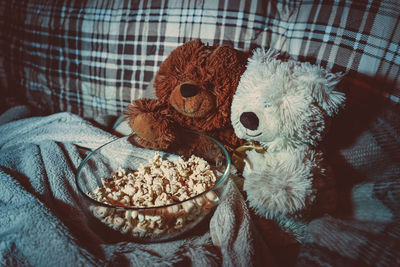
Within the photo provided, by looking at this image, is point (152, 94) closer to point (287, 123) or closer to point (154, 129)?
point (154, 129)

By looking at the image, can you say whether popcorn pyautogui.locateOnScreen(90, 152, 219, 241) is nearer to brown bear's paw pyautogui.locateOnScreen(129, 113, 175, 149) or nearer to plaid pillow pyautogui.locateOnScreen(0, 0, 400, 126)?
brown bear's paw pyautogui.locateOnScreen(129, 113, 175, 149)

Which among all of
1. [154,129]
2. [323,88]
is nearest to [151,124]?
[154,129]

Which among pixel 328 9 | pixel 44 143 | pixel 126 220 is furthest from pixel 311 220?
pixel 44 143

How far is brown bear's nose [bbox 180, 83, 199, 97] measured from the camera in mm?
599

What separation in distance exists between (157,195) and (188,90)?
24 centimetres

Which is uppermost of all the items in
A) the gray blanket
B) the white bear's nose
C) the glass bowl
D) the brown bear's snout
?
the brown bear's snout

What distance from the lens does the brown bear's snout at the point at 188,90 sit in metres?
0.60

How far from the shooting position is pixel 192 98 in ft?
1.99

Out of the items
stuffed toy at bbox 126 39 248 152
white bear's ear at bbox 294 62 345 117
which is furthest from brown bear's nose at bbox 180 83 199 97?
white bear's ear at bbox 294 62 345 117

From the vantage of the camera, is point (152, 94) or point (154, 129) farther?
point (152, 94)

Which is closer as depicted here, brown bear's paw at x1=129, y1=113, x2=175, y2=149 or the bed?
the bed

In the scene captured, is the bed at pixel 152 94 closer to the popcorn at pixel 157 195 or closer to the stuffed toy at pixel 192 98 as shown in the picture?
the popcorn at pixel 157 195

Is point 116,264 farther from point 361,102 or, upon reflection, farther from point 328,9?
point 328,9

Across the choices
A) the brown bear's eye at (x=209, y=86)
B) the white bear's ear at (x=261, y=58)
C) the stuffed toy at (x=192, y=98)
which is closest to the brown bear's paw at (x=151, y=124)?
the stuffed toy at (x=192, y=98)
